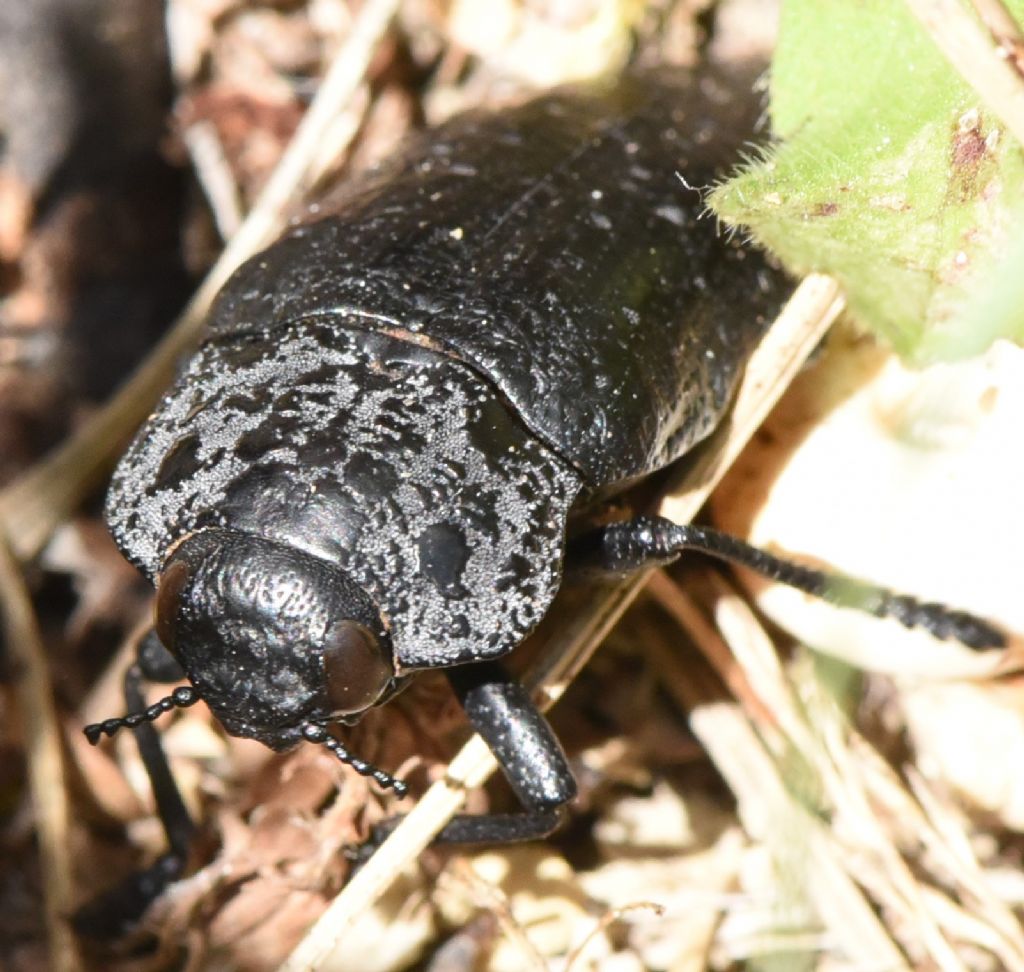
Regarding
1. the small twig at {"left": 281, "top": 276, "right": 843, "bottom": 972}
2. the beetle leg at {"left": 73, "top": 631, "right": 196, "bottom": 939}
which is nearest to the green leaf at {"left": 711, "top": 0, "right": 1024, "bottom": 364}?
the small twig at {"left": 281, "top": 276, "right": 843, "bottom": 972}

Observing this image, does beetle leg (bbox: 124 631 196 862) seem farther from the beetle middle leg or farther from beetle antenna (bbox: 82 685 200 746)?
the beetle middle leg

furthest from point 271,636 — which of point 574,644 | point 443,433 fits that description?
point 574,644

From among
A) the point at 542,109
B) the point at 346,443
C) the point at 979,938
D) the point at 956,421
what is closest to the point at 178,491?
the point at 346,443

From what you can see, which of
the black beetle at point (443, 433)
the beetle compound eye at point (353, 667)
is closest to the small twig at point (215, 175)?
the black beetle at point (443, 433)

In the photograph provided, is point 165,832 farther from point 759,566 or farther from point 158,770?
point 759,566

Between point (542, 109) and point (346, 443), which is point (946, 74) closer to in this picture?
point (542, 109)
